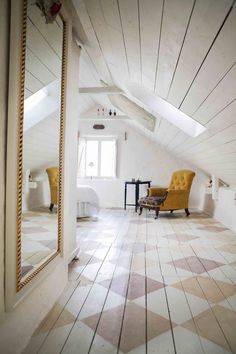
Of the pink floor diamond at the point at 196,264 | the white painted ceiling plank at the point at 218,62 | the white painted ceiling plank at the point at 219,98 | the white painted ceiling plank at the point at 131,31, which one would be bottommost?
the pink floor diamond at the point at 196,264

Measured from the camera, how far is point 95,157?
6.75 meters

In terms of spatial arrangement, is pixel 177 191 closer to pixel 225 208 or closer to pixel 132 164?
pixel 225 208

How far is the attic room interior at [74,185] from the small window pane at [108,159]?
3506 mm

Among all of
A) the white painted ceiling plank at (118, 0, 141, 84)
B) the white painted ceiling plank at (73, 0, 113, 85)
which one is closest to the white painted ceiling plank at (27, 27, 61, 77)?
the white painted ceiling plank at (73, 0, 113, 85)

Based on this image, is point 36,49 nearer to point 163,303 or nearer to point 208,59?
point 208,59

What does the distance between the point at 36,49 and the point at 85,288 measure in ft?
5.32

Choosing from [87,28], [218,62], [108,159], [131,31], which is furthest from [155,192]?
[218,62]

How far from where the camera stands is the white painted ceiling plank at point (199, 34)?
1026mm

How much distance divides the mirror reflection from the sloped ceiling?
1.35 ft

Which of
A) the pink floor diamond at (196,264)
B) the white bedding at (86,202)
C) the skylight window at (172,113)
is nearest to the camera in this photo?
the pink floor diamond at (196,264)

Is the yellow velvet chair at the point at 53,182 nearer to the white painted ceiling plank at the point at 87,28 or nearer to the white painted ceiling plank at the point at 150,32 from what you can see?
the white painted ceiling plank at the point at 150,32

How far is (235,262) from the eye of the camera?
2533 mm

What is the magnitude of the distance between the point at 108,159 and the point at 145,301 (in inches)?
203

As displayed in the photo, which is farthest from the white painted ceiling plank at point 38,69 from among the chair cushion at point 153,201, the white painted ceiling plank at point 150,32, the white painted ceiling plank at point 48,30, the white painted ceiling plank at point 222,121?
the chair cushion at point 153,201
